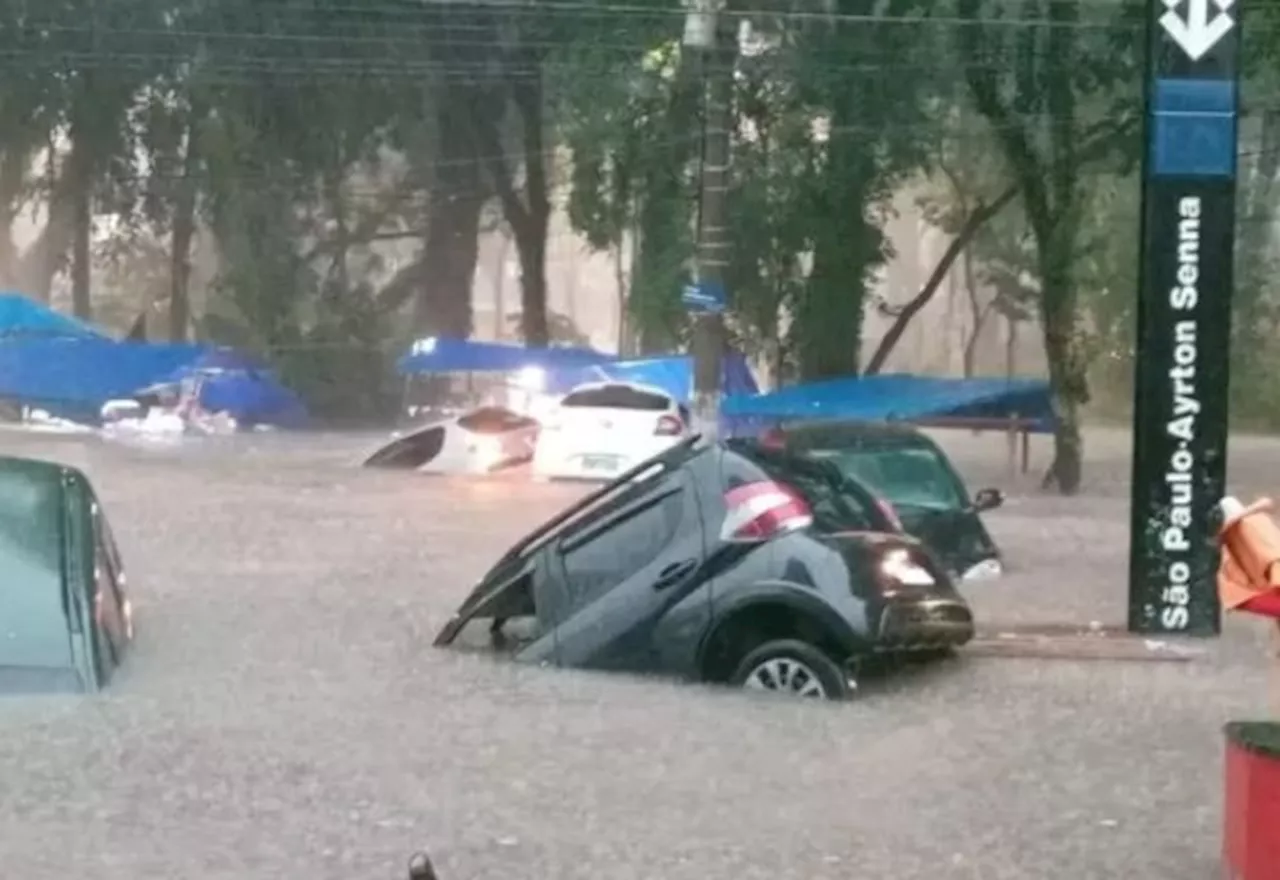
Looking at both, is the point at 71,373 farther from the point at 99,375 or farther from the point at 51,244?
the point at 51,244

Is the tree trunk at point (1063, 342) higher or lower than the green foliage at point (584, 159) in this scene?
lower

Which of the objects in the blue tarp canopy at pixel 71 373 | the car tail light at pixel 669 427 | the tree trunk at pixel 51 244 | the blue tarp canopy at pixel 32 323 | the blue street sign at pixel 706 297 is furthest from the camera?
the tree trunk at pixel 51 244

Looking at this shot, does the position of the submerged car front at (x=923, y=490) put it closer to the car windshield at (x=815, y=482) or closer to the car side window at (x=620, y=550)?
the car windshield at (x=815, y=482)

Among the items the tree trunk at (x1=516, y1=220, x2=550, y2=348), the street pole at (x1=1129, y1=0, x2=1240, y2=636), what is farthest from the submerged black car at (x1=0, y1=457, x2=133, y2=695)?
the tree trunk at (x1=516, y1=220, x2=550, y2=348)

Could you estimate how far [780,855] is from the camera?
24.7 ft

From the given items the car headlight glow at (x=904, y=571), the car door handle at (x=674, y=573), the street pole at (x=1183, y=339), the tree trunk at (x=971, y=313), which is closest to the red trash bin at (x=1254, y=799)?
the car headlight glow at (x=904, y=571)

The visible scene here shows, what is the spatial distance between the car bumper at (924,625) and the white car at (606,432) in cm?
1222

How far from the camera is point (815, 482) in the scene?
11.4 metres

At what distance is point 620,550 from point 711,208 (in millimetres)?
11823

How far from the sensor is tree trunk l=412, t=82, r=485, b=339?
111 ft

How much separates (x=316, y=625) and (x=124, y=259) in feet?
77.2

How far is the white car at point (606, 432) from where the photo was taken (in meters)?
24.4

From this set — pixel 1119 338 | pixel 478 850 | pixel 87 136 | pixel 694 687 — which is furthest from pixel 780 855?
pixel 87 136

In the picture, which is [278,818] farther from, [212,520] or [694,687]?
[212,520]
